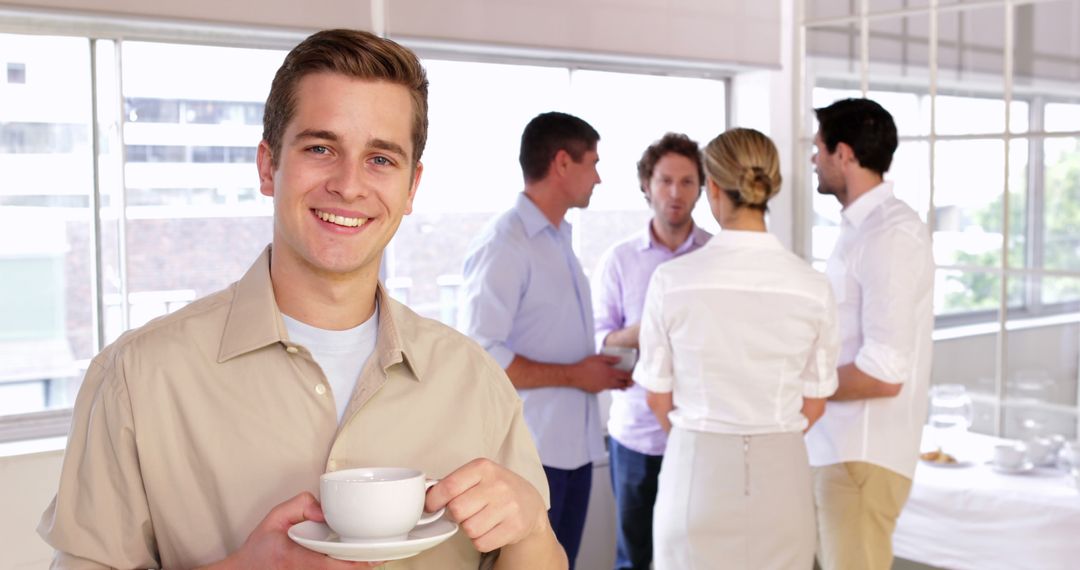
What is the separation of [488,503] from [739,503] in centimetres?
160

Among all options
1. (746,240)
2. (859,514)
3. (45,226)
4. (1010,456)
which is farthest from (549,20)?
(1010,456)

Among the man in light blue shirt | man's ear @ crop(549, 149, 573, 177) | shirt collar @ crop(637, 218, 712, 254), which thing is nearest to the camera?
the man in light blue shirt

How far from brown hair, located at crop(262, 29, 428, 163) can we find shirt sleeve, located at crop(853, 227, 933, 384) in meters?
1.90

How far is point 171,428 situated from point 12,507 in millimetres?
1873

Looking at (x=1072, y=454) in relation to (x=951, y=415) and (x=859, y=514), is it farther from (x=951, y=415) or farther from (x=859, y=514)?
(x=859, y=514)

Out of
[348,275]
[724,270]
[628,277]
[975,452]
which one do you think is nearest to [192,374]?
[348,275]

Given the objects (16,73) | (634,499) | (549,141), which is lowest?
(634,499)

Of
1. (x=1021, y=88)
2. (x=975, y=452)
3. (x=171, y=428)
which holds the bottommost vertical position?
(x=975, y=452)

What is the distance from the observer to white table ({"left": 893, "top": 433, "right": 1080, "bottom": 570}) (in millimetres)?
3207

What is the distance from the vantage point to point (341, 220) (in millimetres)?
1309

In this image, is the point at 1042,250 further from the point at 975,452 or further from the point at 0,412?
the point at 0,412

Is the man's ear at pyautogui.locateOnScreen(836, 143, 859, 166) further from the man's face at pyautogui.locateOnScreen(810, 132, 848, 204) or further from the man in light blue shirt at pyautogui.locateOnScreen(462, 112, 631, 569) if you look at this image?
the man in light blue shirt at pyautogui.locateOnScreen(462, 112, 631, 569)

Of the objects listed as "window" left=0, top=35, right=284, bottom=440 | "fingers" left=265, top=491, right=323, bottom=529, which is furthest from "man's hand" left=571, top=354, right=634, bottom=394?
"fingers" left=265, top=491, right=323, bottom=529

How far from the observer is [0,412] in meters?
2.96
